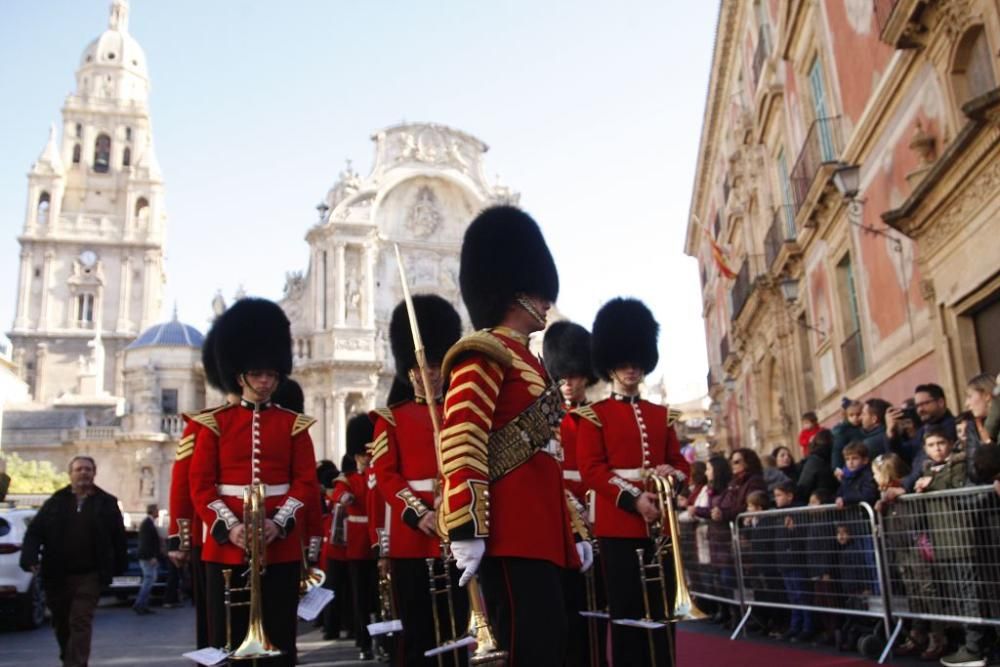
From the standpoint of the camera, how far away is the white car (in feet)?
40.0

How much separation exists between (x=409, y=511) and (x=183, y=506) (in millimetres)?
1541

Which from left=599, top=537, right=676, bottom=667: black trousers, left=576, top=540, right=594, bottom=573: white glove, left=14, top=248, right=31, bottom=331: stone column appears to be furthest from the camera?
left=14, top=248, right=31, bottom=331: stone column

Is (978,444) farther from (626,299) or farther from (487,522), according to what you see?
(487,522)

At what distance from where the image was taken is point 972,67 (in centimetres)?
961

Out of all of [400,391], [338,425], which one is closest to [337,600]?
[400,391]

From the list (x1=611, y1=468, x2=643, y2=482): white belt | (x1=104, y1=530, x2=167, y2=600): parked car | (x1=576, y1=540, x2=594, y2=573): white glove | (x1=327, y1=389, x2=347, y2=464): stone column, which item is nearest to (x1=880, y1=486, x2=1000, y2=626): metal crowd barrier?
(x1=611, y1=468, x2=643, y2=482): white belt

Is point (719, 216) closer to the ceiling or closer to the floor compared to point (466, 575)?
closer to the ceiling

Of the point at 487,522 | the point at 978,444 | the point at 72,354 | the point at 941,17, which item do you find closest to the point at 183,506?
the point at 487,522

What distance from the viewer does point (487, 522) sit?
3744 mm

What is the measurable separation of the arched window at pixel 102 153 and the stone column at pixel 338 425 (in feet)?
111

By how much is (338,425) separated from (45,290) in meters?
28.8

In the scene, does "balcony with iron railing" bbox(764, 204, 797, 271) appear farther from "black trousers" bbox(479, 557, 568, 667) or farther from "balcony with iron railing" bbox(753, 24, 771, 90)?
"black trousers" bbox(479, 557, 568, 667)

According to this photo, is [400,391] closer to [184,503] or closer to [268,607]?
[184,503]

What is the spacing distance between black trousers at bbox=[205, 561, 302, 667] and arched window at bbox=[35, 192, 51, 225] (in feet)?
199
